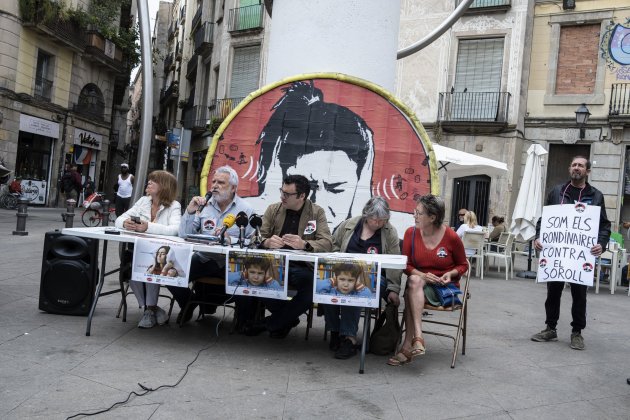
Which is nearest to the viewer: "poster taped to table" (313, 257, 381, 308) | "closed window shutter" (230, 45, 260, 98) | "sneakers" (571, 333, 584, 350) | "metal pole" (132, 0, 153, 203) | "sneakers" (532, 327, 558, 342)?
"poster taped to table" (313, 257, 381, 308)

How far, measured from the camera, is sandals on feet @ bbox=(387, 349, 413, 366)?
456 centimetres

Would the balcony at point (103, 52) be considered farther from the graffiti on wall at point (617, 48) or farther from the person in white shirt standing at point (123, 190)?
the graffiti on wall at point (617, 48)

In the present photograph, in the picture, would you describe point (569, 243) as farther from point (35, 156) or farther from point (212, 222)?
point (35, 156)

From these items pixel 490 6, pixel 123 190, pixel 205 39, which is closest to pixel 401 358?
pixel 123 190

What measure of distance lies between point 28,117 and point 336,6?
1895 centimetres

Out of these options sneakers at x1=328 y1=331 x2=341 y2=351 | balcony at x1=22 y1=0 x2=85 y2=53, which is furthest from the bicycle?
sneakers at x1=328 y1=331 x2=341 y2=351

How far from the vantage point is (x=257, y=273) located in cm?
454

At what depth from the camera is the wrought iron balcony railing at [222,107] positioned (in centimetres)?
2530

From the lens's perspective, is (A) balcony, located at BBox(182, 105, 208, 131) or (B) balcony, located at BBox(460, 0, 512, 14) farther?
(A) balcony, located at BBox(182, 105, 208, 131)

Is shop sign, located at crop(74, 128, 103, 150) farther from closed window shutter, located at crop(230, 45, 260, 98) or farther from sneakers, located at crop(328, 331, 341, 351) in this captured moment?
sneakers, located at crop(328, 331, 341, 351)

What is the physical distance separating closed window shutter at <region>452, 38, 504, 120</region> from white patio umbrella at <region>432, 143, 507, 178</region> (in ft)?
27.9

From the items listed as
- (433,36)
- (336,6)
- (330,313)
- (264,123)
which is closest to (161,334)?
(330,313)

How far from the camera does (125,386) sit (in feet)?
12.1

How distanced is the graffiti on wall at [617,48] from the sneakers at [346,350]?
1788 cm
